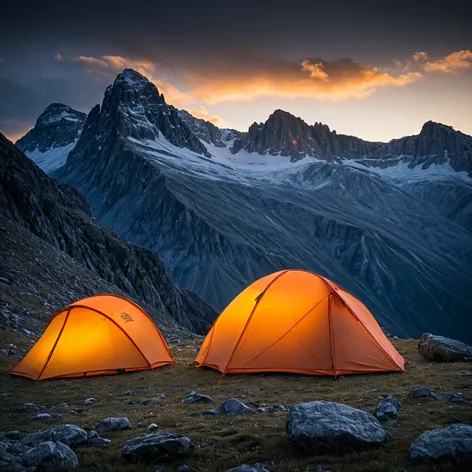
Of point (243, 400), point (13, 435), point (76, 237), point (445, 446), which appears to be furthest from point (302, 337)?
point (76, 237)

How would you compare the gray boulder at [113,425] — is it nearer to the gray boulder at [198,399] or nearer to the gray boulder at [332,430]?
the gray boulder at [198,399]

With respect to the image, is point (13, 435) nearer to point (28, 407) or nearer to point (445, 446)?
point (28, 407)

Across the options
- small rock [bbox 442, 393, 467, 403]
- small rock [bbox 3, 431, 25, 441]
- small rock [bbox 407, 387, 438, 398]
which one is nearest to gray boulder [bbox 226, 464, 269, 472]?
small rock [bbox 3, 431, 25, 441]

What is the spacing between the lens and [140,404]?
13.0 m

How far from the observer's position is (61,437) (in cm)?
866

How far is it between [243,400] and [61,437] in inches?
218

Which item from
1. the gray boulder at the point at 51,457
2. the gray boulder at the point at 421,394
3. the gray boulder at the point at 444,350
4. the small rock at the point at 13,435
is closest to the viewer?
the gray boulder at the point at 51,457

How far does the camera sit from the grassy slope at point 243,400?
24.8 feet

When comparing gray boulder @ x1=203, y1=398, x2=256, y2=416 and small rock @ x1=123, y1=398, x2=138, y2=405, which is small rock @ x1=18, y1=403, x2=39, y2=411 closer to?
small rock @ x1=123, y1=398, x2=138, y2=405

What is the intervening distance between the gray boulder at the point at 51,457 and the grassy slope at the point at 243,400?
0.97ft

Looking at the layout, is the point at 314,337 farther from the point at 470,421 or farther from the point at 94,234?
the point at 94,234

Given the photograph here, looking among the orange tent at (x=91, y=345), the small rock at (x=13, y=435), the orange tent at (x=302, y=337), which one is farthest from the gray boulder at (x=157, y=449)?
the orange tent at (x=91, y=345)

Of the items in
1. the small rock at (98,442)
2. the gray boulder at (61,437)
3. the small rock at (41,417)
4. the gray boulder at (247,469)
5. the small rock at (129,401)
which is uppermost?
the gray boulder at (247,469)

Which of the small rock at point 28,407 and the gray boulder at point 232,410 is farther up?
the gray boulder at point 232,410
